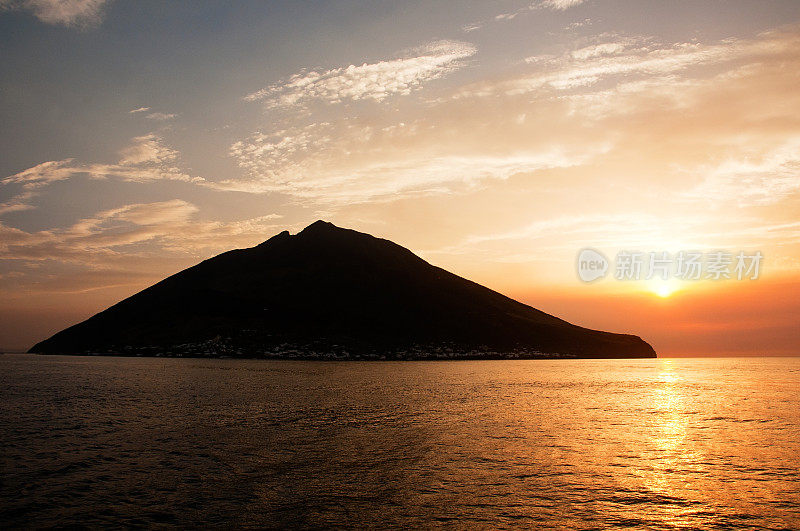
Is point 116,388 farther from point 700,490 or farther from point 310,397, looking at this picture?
point 700,490

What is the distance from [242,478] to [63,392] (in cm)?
6508

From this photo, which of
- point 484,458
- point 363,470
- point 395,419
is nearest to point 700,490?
point 484,458

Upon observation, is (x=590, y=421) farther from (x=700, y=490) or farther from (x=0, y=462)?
(x=0, y=462)

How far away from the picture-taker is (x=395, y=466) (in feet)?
107

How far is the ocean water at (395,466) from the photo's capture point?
76.4 feet

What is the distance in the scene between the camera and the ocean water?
2328 cm

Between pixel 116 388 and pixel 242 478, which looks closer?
pixel 242 478

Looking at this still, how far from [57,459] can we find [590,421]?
44307 millimetres

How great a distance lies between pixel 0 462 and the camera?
109 feet

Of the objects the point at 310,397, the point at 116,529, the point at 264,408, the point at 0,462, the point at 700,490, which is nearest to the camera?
the point at 116,529

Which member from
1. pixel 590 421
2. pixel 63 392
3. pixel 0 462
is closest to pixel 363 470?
pixel 0 462

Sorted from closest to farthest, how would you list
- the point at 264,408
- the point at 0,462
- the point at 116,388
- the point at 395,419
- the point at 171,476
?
the point at 171,476, the point at 0,462, the point at 395,419, the point at 264,408, the point at 116,388

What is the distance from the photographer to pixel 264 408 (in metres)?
63.4

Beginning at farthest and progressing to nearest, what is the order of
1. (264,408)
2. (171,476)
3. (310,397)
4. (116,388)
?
(116,388), (310,397), (264,408), (171,476)
